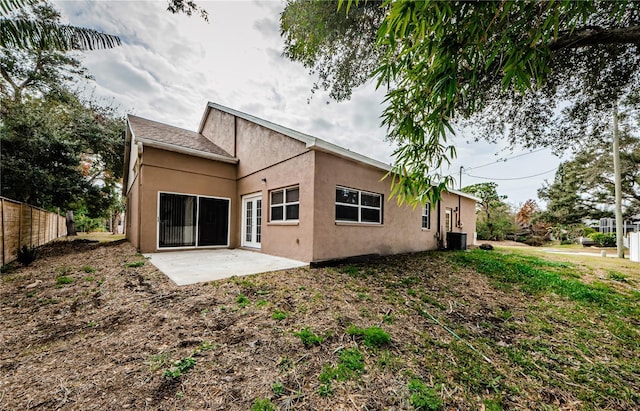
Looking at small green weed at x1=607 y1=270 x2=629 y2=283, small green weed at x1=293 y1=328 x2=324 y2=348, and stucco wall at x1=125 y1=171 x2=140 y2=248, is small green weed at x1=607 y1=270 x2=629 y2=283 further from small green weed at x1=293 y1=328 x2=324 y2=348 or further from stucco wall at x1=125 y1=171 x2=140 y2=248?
stucco wall at x1=125 y1=171 x2=140 y2=248

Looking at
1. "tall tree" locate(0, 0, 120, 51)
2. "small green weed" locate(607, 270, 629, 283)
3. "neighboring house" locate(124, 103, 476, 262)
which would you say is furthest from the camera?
"neighboring house" locate(124, 103, 476, 262)

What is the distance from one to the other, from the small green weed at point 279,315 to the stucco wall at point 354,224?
282 centimetres

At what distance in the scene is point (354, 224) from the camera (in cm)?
726

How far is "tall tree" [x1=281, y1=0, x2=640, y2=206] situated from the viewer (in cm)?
198

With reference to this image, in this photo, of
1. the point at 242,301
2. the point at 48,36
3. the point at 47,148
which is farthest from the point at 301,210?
the point at 47,148

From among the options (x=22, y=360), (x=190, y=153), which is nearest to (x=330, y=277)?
(x=22, y=360)

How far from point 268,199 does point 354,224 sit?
9.89ft

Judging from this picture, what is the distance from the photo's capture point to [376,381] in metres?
2.21

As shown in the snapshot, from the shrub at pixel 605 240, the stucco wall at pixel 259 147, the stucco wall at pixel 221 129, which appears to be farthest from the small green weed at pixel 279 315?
the shrub at pixel 605 240

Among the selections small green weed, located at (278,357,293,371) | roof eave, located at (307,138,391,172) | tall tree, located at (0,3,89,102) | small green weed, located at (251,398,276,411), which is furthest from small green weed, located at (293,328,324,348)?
tall tree, located at (0,3,89,102)

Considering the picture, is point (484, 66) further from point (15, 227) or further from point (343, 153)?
point (15, 227)

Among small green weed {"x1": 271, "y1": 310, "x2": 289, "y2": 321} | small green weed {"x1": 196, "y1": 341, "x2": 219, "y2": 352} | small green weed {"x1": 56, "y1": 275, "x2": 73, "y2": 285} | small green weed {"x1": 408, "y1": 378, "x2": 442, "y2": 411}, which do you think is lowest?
small green weed {"x1": 408, "y1": 378, "x2": 442, "y2": 411}

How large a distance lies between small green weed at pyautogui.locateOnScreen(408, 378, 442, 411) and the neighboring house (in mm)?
3793

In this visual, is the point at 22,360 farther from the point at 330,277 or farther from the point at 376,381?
the point at 330,277
